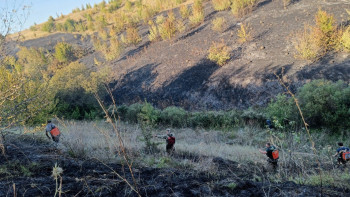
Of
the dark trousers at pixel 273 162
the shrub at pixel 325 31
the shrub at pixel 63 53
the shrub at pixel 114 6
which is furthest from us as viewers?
the shrub at pixel 114 6

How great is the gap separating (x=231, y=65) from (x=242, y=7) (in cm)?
836

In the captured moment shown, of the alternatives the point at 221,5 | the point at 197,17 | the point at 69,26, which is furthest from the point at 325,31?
the point at 69,26

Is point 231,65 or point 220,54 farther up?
point 220,54

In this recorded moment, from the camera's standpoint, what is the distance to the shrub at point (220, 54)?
16125mm

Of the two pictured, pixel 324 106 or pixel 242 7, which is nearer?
pixel 324 106

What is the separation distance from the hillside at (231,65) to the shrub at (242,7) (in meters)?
0.45

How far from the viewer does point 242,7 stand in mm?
20656

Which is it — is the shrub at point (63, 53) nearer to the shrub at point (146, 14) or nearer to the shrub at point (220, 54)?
the shrub at point (146, 14)

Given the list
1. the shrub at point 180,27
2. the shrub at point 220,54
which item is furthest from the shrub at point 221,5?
the shrub at point 220,54

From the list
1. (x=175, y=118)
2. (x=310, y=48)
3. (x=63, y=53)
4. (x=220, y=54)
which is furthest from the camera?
(x=63, y=53)

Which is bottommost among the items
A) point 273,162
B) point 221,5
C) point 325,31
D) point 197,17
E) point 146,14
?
point 273,162

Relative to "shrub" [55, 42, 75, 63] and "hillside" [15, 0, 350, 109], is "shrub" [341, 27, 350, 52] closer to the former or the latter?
"hillside" [15, 0, 350, 109]

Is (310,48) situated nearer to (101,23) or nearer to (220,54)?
(220,54)

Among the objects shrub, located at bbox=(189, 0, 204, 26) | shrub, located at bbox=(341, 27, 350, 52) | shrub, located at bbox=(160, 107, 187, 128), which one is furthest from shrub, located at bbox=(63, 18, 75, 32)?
shrub, located at bbox=(341, 27, 350, 52)
